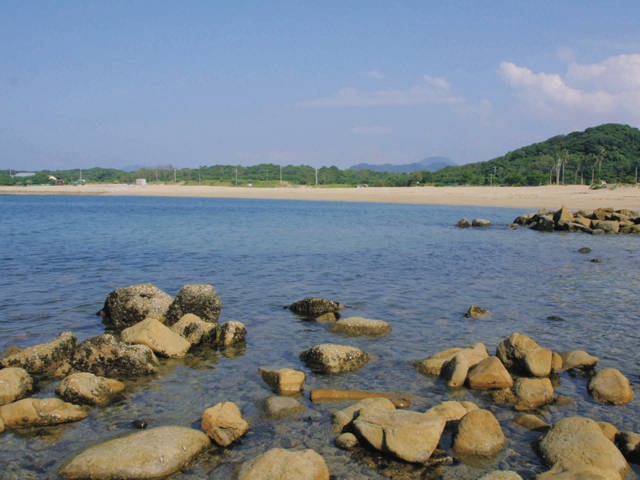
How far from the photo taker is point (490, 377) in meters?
7.95

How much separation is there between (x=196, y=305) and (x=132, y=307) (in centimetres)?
135

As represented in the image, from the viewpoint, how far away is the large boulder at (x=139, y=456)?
558 centimetres

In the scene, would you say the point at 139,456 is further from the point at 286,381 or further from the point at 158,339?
the point at 158,339

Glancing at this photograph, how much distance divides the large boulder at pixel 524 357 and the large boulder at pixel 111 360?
572cm

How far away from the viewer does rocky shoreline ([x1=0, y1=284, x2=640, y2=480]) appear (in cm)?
569

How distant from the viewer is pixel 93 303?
13.2 metres

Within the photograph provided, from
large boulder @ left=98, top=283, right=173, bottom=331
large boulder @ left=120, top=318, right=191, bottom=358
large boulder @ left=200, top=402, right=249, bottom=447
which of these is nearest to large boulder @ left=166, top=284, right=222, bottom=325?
large boulder @ left=98, top=283, right=173, bottom=331

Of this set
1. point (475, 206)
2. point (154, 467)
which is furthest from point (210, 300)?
point (475, 206)

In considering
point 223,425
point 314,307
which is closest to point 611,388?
point 223,425

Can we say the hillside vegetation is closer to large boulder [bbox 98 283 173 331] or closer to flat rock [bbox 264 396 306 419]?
large boulder [bbox 98 283 173 331]

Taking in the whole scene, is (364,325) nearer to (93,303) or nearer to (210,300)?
(210,300)

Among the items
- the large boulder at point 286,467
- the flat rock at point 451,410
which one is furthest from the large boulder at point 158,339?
the flat rock at point 451,410

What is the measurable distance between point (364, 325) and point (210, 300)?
3.28 metres

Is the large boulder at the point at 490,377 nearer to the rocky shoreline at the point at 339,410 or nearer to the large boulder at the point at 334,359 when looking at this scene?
the rocky shoreline at the point at 339,410
